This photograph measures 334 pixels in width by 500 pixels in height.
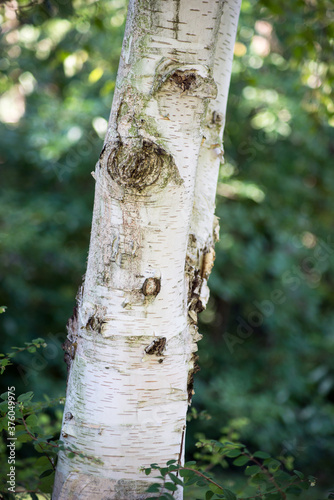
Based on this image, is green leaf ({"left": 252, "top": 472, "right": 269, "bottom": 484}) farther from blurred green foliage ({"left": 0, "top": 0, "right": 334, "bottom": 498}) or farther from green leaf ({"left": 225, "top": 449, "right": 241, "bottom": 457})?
blurred green foliage ({"left": 0, "top": 0, "right": 334, "bottom": 498})

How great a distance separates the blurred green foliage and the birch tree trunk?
1832mm

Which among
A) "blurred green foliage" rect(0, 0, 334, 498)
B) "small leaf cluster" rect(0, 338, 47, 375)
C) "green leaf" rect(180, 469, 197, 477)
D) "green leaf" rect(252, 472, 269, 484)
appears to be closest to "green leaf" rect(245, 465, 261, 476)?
"green leaf" rect(252, 472, 269, 484)

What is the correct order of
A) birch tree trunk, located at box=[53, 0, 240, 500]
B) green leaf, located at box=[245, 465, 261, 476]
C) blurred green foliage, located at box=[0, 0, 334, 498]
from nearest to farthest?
birch tree trunk, located at box=[53, 0, 240, 500]
green leaf, located at box=[245, 465, 261, 476]
blurred green foliage, located at box=[0, 0, 334, 498]

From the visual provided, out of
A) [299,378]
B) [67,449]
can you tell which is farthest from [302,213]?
[67,449]

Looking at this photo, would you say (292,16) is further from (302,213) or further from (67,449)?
(67,449)

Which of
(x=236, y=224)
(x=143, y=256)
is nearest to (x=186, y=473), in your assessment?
(x=143, y=256)

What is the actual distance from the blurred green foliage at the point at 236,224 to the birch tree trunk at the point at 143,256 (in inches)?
72.1

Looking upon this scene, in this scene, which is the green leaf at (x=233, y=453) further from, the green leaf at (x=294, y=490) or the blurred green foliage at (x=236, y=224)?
the blurred green foliage at (x=236, y=224)

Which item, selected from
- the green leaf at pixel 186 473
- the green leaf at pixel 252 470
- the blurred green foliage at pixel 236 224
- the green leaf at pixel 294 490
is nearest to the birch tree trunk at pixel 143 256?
the green leaf at pixel 186 473

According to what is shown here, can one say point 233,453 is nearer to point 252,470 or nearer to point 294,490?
point 252,470

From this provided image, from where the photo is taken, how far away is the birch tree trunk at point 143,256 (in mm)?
1037

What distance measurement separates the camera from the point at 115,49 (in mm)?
3229

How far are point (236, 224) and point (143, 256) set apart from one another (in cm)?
248

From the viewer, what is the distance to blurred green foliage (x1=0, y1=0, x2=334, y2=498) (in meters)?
3.08
